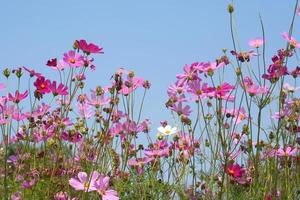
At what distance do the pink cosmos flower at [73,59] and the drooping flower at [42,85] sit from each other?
0.41 feet

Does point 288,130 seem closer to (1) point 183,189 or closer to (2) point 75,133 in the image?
(1) point 183,189

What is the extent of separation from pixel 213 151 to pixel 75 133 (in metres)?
0.63

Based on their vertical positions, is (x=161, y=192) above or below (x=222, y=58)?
below

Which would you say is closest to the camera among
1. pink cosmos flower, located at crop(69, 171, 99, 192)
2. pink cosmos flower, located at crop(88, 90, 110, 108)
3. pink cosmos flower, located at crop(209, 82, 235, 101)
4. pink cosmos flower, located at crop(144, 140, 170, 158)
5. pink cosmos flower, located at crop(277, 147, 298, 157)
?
pink cosmos flower, located at crop(69, 171, 99, 192)

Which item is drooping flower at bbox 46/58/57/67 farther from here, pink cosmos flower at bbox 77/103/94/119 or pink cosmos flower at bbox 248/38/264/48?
pink cosmos flower at bbox 248/38/264/48

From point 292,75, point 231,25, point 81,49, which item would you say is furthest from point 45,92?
point 292,75

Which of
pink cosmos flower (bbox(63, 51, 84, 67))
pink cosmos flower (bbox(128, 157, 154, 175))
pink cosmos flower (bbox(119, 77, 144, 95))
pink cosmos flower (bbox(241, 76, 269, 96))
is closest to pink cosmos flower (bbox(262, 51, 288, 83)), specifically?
pink cosmos flower (bbox(241, 76, 269, 96))

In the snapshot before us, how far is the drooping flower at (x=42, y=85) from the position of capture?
6.71 ft

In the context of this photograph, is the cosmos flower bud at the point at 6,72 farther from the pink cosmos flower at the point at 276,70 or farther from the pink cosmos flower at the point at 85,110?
the pink cosmos flower at the point at 276,70

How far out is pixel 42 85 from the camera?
2.07 m

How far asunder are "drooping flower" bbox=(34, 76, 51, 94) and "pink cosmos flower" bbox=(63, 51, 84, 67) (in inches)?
4.9

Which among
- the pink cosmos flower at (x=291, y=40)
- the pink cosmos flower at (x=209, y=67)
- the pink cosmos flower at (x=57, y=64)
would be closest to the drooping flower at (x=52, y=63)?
the pink cosmos flower at (x=57, y=64)

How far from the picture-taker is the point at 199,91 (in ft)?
6.89

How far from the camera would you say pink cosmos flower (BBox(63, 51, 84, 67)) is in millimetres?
2138
